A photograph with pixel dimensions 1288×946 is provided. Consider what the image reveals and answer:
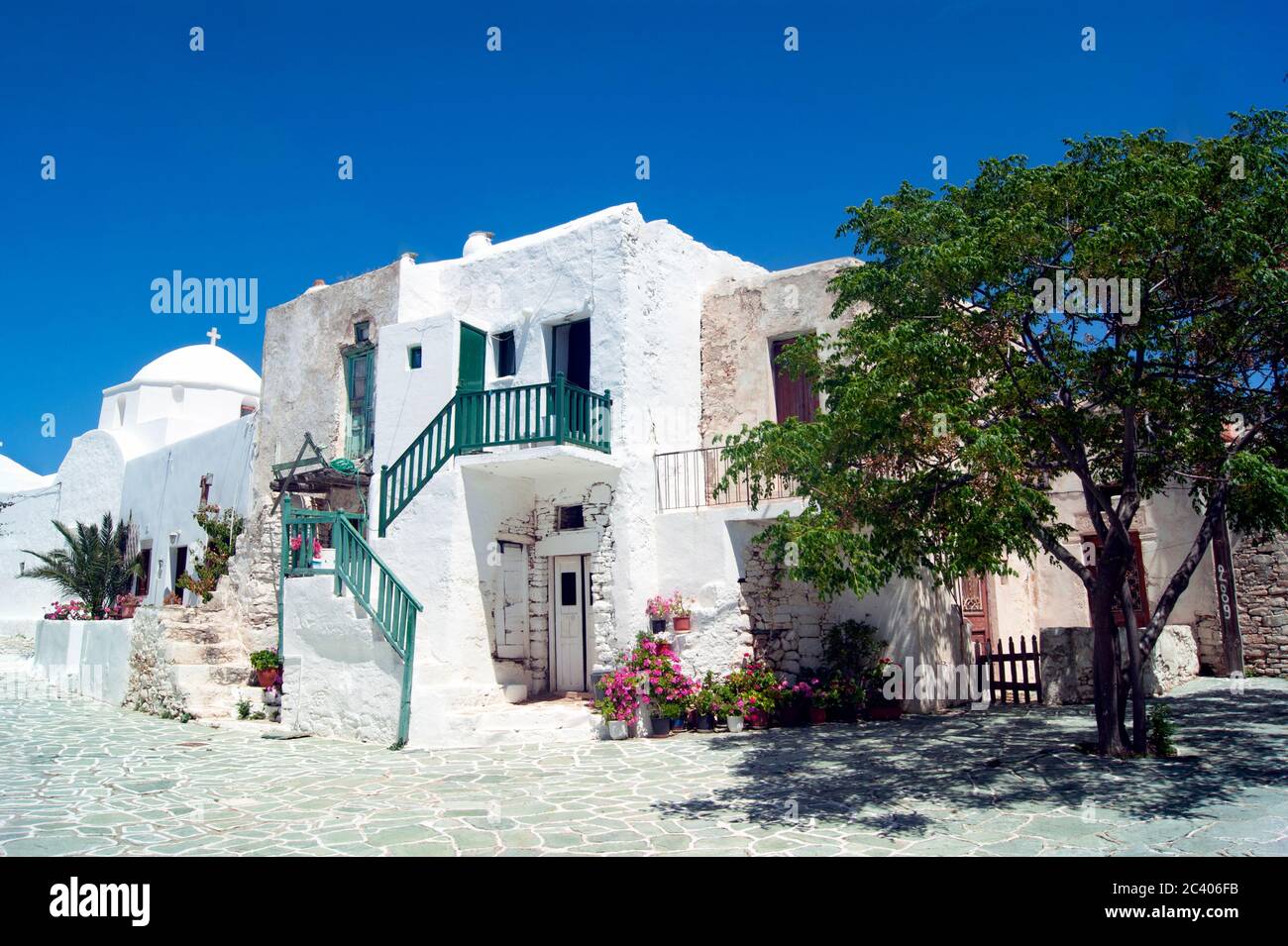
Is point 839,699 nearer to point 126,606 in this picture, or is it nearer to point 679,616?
point 679,616

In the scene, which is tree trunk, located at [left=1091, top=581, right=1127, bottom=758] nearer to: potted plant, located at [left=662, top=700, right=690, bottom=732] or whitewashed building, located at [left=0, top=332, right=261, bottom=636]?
potted plant, located at [left=662, top=700, right=690, bottom=732]

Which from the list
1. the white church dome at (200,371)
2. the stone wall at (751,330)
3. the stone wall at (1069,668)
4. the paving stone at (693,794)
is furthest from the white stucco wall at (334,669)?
the white church dome at (200,371)

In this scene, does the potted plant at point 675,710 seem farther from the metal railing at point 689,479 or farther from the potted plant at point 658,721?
the metal railing at point 689,479

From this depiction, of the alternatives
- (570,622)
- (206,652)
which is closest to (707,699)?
(570,622)

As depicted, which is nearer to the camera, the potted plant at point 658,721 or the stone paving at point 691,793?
the stone paving at point 691,793

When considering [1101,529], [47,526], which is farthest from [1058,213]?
[47,526]

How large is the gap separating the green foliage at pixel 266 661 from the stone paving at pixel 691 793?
2399 millimetres

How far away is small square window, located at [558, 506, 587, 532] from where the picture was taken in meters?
14.3

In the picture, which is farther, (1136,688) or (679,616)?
(679,616)

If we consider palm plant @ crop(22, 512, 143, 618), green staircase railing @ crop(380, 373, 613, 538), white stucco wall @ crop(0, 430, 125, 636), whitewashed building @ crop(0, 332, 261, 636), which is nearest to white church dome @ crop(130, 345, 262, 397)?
whitewashed building @ crop(0, 332, 261, 636)

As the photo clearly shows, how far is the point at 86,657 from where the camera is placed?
16844mm

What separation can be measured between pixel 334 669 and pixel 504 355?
587cm

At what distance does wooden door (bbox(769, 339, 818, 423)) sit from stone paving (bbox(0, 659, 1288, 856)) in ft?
16.9

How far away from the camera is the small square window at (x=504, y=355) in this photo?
15070 millimetres
